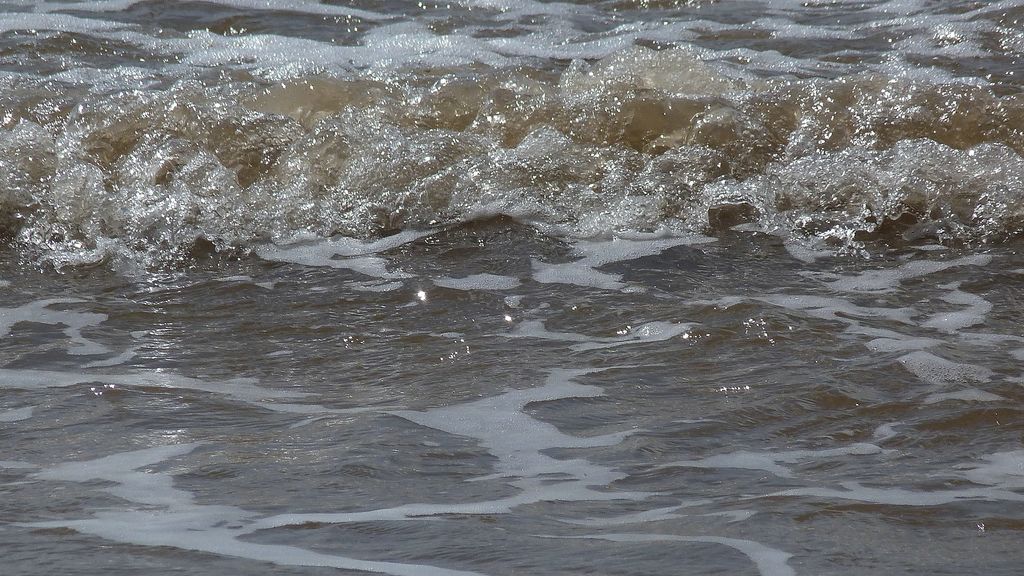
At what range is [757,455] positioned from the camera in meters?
2.26

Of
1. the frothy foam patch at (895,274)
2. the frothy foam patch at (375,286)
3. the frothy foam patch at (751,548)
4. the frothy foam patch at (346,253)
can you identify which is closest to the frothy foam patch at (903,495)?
the frothy foam patch at (751,548)

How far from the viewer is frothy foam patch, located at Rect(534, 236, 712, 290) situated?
3582mm

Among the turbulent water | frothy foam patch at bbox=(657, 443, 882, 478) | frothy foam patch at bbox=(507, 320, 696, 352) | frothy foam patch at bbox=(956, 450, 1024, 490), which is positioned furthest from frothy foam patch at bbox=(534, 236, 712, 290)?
frothy foam patch at bbox=(956, 450, 1024, 490)

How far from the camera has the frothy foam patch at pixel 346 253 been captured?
379 centimetres

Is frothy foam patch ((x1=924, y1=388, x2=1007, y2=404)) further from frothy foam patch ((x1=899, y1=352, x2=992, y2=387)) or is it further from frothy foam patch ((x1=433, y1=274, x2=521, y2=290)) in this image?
frothy foam patch ((x1=433, y1=274, x2=521, y2=290))

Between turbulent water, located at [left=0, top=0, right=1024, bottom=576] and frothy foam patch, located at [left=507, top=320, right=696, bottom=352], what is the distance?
11 mm

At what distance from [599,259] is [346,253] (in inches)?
33.5

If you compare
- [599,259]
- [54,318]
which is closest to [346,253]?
[599,259]

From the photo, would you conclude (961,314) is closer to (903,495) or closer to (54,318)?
(903,495)

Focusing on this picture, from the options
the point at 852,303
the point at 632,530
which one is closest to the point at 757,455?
the point at 632,530

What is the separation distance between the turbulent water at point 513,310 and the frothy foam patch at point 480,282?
0.07 feet

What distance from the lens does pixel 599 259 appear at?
3.79 meters

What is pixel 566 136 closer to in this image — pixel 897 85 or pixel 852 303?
pixel 897 85

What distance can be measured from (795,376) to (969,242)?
1.56 m
